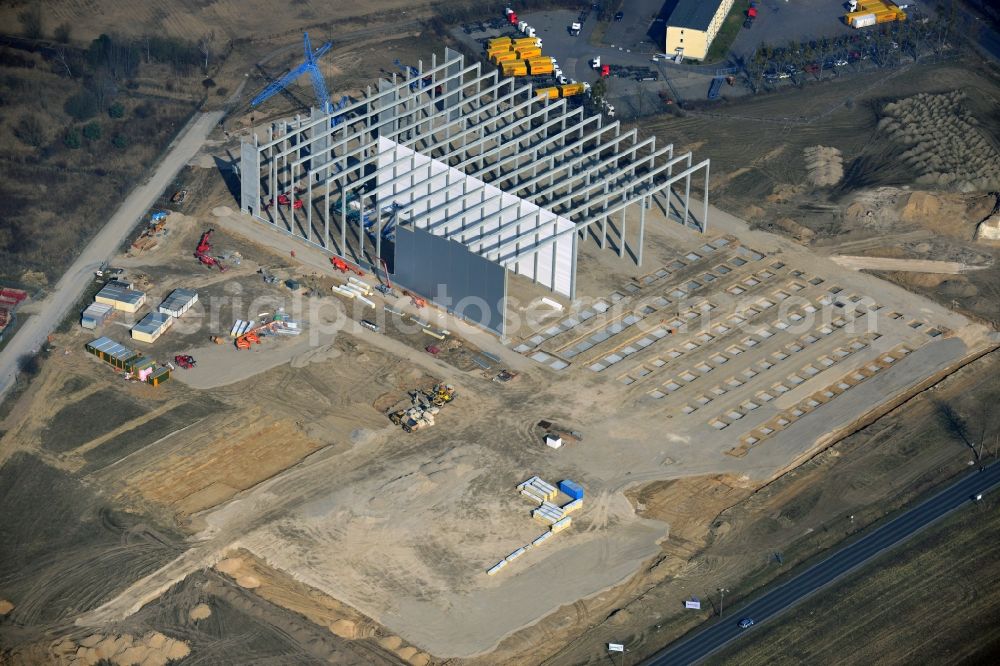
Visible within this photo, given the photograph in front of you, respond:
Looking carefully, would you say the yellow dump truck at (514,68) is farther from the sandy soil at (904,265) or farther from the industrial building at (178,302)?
the industrial building at (178,302)

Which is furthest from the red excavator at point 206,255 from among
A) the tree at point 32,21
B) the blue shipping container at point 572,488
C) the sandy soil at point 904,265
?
the sandy soil at point 904,265

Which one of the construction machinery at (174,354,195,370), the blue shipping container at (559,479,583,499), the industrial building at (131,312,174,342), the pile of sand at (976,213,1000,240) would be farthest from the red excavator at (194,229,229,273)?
the pile of sand at (976,213,1000,240)

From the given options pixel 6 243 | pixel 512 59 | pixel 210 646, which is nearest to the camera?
pixel 210 646

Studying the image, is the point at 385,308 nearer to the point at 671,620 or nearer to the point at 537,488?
the point at 537,488

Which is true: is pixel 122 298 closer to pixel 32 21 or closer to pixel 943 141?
pixel 32 21

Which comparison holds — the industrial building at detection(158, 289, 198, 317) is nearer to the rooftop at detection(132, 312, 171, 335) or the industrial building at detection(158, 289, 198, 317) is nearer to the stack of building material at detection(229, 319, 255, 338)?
the rooftop at detection(132, 312, 171, 335)

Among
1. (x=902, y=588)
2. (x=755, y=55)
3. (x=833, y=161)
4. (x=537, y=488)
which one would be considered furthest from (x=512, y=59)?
(x=902, y=588)
